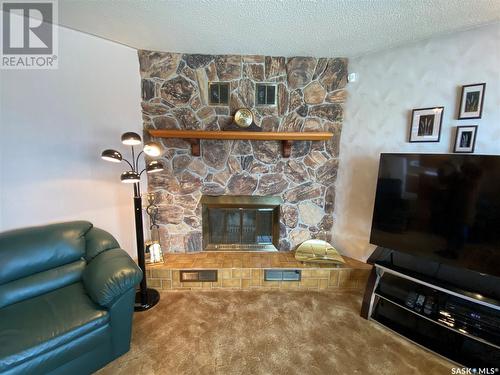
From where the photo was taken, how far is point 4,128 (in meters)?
1.68

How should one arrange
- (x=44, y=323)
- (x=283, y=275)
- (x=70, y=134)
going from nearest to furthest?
(x=44, y=323), (x=70, y=134), (x=283, y=275)

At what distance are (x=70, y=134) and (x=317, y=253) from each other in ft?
8.97

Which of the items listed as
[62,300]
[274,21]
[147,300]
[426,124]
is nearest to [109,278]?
[62,300]

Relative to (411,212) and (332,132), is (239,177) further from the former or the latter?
(411,212)

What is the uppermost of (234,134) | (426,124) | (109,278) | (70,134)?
(426,124)

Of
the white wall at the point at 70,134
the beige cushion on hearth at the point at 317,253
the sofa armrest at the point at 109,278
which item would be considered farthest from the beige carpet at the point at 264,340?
the white wall at the point at 70,134

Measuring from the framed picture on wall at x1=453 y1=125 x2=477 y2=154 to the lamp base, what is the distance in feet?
10.1

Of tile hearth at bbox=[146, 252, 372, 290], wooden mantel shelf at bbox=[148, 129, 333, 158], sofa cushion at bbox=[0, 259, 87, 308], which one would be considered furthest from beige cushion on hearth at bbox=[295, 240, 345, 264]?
sofa cushion at bbox=[0, 259, 87, 308]

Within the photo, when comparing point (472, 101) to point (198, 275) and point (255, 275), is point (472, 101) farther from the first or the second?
point (198, 275)

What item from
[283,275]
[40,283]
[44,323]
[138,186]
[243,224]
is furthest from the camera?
[243,224]

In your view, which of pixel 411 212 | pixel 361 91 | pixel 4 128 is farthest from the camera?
pixel 361 91

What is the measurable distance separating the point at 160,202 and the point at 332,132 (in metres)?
2.18

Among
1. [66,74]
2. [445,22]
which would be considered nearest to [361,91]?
[445,22]

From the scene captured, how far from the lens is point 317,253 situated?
2512 millimetres
